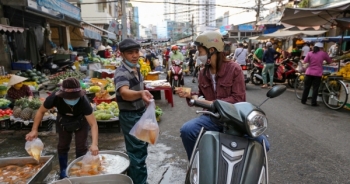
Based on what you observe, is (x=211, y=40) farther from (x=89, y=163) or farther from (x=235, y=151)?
(x=89, y=163)

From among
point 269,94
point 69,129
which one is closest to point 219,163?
point 269,94

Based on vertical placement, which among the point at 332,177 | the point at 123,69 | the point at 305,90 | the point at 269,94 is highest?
the point at 123,69

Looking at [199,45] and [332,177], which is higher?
[199,45]

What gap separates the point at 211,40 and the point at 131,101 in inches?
42.3

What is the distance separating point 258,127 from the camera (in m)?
1.94

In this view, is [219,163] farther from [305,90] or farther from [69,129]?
[305,90]

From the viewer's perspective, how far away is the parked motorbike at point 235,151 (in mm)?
1887

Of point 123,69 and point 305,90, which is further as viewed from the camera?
point 305,90

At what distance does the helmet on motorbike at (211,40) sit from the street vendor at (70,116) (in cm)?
150

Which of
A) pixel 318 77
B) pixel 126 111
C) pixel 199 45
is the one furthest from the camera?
pixel 318 77

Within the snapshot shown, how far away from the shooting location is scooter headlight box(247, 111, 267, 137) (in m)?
1.89

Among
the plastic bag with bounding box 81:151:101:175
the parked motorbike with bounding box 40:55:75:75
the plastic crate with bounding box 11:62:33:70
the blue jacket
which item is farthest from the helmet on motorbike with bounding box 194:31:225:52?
the parked motorbike with bounding box 40:55:75:75

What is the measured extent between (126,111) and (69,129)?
0.84m

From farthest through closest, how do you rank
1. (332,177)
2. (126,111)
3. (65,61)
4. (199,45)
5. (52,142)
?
(65,61), (52,142), (332,177), (126,111), (199,45)
